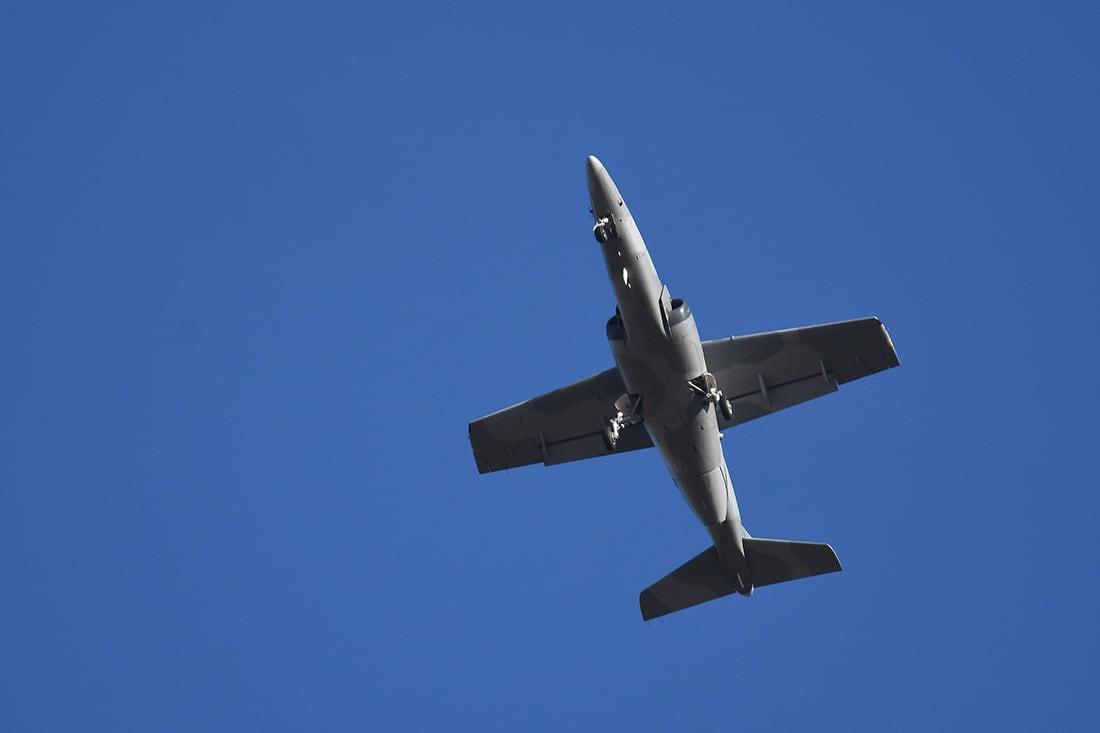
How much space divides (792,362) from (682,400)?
4.52 metres

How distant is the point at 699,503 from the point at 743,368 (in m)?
4.46

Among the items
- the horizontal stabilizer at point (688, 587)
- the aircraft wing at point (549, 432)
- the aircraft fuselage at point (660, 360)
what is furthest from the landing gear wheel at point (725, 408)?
the horizontal stabilizer at point (688, 587)

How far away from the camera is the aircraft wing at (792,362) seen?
43.4 metres

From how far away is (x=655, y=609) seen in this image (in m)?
46.9

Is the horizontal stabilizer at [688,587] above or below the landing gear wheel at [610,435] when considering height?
below

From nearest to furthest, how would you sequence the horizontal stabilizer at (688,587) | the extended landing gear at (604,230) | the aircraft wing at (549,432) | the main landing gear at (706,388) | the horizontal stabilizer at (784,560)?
the extended landing gear at (604,230), the main landing gear at (706,388), the horizontal stabilizer at (784,560), the aircraft wing at (549,432), the horizontal stabilizer at (688,587)

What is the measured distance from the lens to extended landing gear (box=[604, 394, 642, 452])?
42312mm

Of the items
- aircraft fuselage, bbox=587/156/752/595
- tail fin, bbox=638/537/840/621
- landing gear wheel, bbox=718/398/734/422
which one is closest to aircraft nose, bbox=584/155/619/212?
aircraft fuselage, bbox=587/156/752/595

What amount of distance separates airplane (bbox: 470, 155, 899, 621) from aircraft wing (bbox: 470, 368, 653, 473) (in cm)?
3

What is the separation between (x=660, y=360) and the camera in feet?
135

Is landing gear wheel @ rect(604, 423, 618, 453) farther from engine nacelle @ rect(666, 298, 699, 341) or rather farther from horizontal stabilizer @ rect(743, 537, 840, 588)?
horizontal stabilizer @ rect(743, 537, 840, 588)

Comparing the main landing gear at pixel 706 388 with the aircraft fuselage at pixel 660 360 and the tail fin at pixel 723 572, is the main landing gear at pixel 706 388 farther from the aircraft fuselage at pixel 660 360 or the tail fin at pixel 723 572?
the tail fin at pixel 723 572

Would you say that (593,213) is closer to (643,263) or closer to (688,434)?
(643,263)

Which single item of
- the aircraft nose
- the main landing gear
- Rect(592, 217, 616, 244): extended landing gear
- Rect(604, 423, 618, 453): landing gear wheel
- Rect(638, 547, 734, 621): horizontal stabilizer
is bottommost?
Rect(638, 547, 734, 621): horizontal stabilizer
